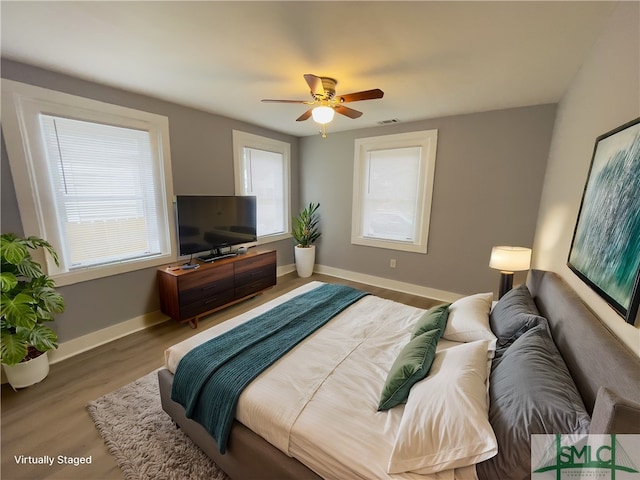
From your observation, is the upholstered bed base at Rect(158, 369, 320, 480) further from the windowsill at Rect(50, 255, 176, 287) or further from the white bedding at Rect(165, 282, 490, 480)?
the windowsill at Rect(50, 255, 176, 287)

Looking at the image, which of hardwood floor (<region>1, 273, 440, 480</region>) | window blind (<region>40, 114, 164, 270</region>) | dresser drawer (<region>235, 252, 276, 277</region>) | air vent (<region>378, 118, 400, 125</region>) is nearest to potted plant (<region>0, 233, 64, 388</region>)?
hardwood floor (<region>1, 273, 440, 480</region>)

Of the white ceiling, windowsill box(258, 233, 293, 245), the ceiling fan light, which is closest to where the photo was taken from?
the white ceiling

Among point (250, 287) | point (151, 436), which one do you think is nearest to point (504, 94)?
point (250, 287)

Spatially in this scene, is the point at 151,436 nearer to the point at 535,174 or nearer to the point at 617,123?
the point at 617,123

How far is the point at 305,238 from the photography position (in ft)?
14.8

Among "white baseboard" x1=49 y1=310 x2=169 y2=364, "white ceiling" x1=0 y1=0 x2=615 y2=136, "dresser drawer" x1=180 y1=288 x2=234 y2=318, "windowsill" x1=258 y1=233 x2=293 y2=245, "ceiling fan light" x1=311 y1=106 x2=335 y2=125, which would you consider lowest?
"white baseboard" x1=49 y1=310 x2=169 y2=364

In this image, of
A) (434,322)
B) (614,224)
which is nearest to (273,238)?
(434,322)

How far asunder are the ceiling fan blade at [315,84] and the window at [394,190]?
77.0 inches

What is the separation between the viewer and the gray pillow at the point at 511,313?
1404 millimetres

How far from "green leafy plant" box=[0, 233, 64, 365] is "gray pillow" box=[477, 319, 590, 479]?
2.68 meters

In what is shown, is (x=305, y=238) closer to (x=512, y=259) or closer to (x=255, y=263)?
(x=255, y=263)

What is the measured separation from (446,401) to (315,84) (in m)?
2.02

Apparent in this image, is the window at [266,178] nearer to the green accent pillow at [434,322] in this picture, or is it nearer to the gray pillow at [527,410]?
the green accent pillow at [434,322]

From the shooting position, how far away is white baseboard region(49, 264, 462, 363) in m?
2.34
